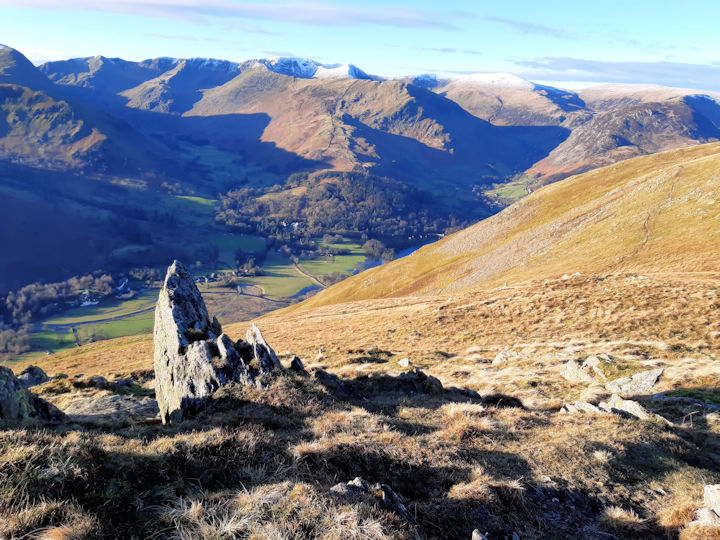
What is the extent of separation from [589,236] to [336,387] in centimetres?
7295

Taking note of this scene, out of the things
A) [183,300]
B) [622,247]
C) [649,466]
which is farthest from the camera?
[622,247]

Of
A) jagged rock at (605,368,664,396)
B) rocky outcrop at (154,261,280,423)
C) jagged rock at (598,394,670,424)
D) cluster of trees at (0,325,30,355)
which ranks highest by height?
rocky outcrop at (154,261,280,423)

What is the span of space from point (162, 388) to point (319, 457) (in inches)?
507

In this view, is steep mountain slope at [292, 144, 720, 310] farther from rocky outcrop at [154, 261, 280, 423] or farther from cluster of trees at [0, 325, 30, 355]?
cluster of trees at [0, 325, 30, 355]

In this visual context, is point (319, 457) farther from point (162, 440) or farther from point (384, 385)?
point (384, 385)

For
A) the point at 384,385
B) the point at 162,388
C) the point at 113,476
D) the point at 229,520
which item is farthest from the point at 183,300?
the point at 229,520

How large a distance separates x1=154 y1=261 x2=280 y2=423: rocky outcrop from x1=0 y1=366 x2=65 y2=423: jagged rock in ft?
16.3

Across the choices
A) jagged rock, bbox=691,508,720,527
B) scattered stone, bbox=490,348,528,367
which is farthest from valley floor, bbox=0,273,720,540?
scattered stone, bbox=490,348,528,367

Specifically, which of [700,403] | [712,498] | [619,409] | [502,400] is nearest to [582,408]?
[619,409]

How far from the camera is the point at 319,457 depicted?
11.6 metres

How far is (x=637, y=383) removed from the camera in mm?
22156

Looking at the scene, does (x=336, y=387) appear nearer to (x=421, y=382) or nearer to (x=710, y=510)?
(x=421, y=382)

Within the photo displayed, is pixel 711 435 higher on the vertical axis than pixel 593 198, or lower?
lower

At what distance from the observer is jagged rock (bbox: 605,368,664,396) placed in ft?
71.5
